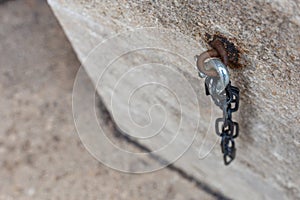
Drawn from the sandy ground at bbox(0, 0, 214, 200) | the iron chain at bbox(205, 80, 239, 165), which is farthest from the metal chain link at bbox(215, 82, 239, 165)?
the sandy ground at bbox(0, 0, 214, 200)

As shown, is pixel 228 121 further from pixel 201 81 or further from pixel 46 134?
pixel 46 134

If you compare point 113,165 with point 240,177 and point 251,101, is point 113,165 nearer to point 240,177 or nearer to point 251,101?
point 240,177

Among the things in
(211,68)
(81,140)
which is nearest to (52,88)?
(81,140)

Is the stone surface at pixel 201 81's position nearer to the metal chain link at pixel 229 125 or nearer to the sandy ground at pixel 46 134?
the metal chain link at pixel 229 125

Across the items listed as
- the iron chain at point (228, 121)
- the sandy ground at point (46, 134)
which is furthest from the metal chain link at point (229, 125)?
the sandy ground at point (46, 134)

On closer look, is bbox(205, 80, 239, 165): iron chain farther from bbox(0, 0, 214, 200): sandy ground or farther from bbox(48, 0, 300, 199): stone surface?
bbox(0, 0, 214, 200): sandy ground

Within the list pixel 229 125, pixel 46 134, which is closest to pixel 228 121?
pixel 229 125
